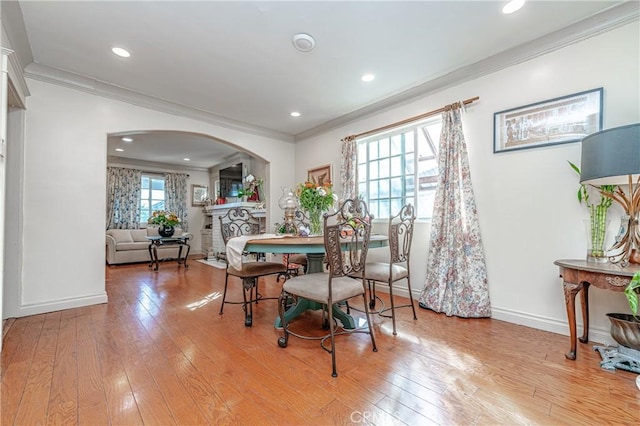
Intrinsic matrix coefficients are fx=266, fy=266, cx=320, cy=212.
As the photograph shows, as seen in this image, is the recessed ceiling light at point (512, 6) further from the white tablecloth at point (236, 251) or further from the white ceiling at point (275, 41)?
the white tablecloth at point (236, 251)

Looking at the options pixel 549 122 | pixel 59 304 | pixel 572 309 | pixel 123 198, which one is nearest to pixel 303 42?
pixel 549 122

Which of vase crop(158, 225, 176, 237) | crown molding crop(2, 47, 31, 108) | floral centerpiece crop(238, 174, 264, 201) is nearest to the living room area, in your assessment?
crown molding crop(2, 47, 31, 108)

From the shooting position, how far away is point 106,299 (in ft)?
9.98

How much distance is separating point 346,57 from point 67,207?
331 cm

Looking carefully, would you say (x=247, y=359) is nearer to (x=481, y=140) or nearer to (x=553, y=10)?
(x=481, y=140)

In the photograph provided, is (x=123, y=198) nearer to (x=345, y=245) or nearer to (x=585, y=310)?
(x=345, y=245)

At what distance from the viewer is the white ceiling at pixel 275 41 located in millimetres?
1950

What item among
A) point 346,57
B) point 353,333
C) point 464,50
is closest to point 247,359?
point 353,333

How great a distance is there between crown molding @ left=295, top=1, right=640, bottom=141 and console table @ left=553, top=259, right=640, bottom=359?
178cm

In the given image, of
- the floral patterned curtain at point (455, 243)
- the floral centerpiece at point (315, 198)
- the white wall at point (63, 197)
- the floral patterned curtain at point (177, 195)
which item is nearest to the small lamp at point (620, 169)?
the floral patterned curtain at point (455, 243)

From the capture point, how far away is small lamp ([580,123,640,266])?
1.52 meters

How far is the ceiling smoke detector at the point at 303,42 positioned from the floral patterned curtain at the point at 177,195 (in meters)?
6.50

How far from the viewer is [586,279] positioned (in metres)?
1.70

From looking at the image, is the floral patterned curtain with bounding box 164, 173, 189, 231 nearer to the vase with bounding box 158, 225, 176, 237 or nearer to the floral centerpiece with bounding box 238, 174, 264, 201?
the vase with bounding box 158, 225, 176, 237
